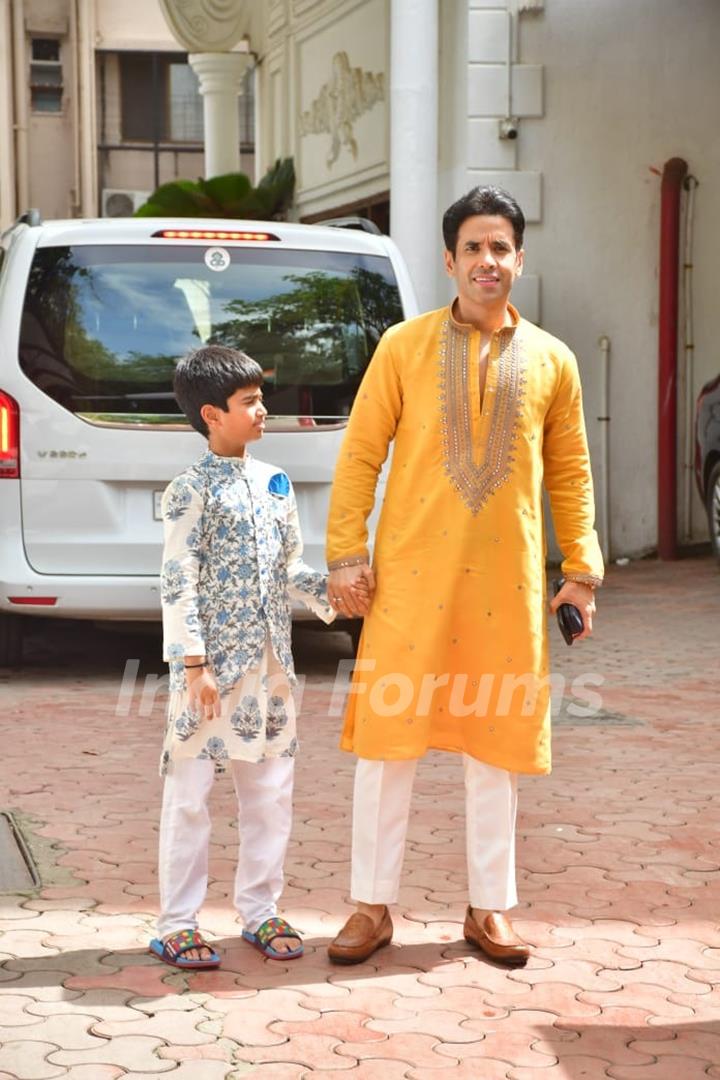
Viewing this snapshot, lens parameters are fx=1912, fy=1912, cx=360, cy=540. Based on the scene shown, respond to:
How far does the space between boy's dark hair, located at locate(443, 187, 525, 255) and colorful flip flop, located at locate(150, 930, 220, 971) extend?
5.74 ft

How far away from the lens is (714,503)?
13047mm

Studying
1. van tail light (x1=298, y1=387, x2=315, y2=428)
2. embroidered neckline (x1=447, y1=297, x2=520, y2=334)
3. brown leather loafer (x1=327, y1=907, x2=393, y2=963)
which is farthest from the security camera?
brown leather loafer (x1=327, y1=907, x2=393, y2=963)

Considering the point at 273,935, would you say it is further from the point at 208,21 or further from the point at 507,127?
the point at 208,21

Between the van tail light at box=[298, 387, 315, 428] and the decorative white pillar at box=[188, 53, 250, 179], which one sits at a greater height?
the decorative white pillar at box=[188, 53, 250, 179]

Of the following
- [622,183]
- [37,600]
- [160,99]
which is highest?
[160,99]

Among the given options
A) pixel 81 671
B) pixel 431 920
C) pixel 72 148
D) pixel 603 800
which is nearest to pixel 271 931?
pixel 431 920

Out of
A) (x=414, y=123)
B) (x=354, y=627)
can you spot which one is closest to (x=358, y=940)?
(x=354, y=627)

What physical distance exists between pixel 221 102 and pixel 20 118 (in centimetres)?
1899

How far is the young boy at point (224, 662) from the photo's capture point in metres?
4.49

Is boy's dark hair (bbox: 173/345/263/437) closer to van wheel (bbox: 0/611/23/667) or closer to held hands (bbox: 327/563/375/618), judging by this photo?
held hands (bbox: 327/563/375/618)

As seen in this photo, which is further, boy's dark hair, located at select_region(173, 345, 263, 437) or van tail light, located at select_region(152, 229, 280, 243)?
van tail light, located at select_region(152, 229, 280, 243)

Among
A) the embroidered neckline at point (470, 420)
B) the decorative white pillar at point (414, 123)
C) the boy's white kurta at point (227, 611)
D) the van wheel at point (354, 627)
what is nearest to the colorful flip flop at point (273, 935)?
the boy's white kurta at point (227, 611)

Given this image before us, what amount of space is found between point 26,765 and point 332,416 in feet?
7.85

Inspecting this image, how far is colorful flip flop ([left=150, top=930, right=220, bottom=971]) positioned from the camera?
4.44 m
